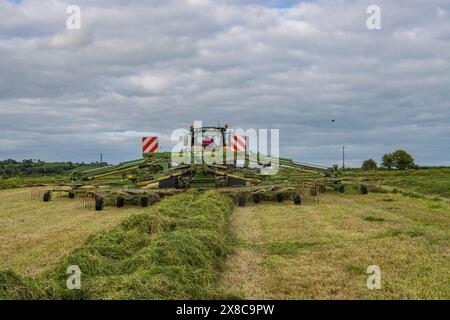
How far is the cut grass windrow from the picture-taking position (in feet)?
14.5

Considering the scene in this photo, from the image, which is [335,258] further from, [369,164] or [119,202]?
[369,164]

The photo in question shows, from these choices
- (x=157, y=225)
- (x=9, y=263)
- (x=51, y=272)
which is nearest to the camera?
(x=51, y=272)

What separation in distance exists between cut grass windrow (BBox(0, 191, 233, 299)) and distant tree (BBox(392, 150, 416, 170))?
140 ft

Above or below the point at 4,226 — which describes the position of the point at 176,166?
above

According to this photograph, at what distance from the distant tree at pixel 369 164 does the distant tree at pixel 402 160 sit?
4.45 m

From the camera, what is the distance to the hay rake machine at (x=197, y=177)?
592 inches

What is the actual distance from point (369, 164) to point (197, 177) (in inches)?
1585

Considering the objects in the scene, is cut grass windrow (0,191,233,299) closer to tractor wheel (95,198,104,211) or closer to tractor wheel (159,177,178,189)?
tractor wheel (95,198,104,211)

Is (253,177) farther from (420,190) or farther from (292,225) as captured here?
(420,190)

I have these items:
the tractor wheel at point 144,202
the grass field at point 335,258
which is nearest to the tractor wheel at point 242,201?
the grass field at point 335,258
